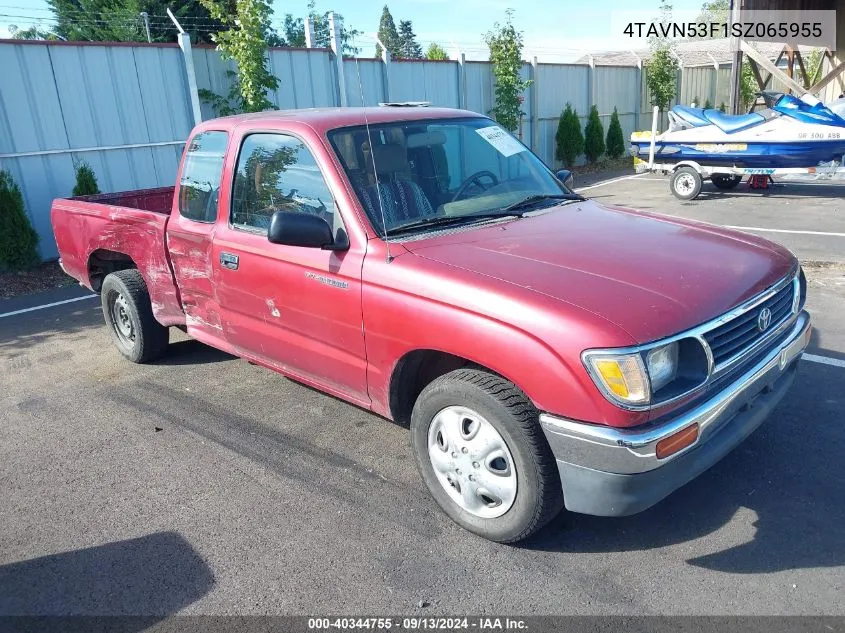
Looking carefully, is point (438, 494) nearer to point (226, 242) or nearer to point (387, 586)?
point (387, 586)

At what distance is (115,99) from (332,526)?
951 cm

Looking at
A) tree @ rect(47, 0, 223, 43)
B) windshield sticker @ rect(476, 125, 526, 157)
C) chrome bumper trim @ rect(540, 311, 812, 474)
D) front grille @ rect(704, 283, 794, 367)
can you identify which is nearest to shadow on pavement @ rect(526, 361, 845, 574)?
chrome bumper trim @ rect(540, 311, 812, 474)

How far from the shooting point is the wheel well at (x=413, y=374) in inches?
131

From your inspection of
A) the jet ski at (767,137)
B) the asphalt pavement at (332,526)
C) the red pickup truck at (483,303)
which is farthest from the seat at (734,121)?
the red pickup truck at (483,303)

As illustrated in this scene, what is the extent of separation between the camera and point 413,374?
3441 mm

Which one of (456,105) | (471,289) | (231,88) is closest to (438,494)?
(471,289)

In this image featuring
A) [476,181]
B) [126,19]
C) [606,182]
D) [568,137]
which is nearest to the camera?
[476,181]

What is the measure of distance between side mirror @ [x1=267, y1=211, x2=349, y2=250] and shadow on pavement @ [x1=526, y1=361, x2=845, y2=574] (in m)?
1.76

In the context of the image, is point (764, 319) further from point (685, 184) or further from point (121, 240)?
point (685, 184)

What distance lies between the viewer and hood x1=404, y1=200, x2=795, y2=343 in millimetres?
2729

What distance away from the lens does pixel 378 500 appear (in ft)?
11.7

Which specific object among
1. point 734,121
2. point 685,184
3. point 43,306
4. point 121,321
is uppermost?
point 734,121

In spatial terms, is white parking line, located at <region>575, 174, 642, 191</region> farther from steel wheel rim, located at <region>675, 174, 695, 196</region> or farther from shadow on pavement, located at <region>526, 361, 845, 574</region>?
shadow on pavement, located at <region>526, 361, 845, 574</region>

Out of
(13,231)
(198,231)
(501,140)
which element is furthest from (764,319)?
(13,231)
